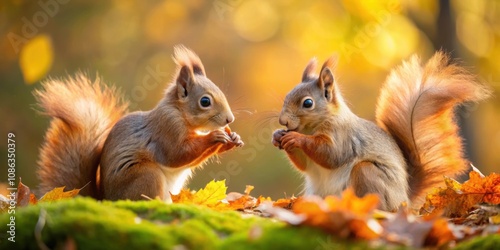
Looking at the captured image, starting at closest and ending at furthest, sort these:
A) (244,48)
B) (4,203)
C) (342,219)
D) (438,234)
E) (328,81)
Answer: (342,219) < (438,234) < (4,203) < (328,81) < (244,48)

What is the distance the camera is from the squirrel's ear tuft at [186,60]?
3822mm

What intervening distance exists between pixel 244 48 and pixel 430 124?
6.07m

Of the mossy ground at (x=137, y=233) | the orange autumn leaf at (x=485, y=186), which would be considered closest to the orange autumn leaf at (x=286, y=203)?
the orange autumn leaf at (x=485, y=186)

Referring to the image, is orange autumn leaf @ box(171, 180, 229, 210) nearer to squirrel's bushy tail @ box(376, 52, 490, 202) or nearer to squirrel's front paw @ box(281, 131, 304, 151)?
squirrel's front paw @ box(281, 131, 304, 151)

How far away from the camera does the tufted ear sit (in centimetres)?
374

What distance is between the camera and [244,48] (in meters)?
9.66

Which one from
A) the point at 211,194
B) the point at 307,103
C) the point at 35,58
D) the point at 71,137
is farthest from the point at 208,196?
the point at 35,58

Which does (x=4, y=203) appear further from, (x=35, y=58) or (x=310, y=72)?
(x=35, y=58)

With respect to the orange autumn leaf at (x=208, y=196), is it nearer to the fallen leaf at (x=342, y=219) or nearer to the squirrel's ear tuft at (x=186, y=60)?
the squirrel's ear tuft at (x=186, y=60)

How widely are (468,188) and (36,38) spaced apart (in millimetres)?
6140

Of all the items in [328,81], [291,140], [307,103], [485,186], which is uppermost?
[328,81]

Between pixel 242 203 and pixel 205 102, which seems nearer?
pixel 242 203

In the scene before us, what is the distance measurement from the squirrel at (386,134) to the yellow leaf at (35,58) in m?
4.49

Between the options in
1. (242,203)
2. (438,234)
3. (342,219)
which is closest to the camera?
(342,219)
